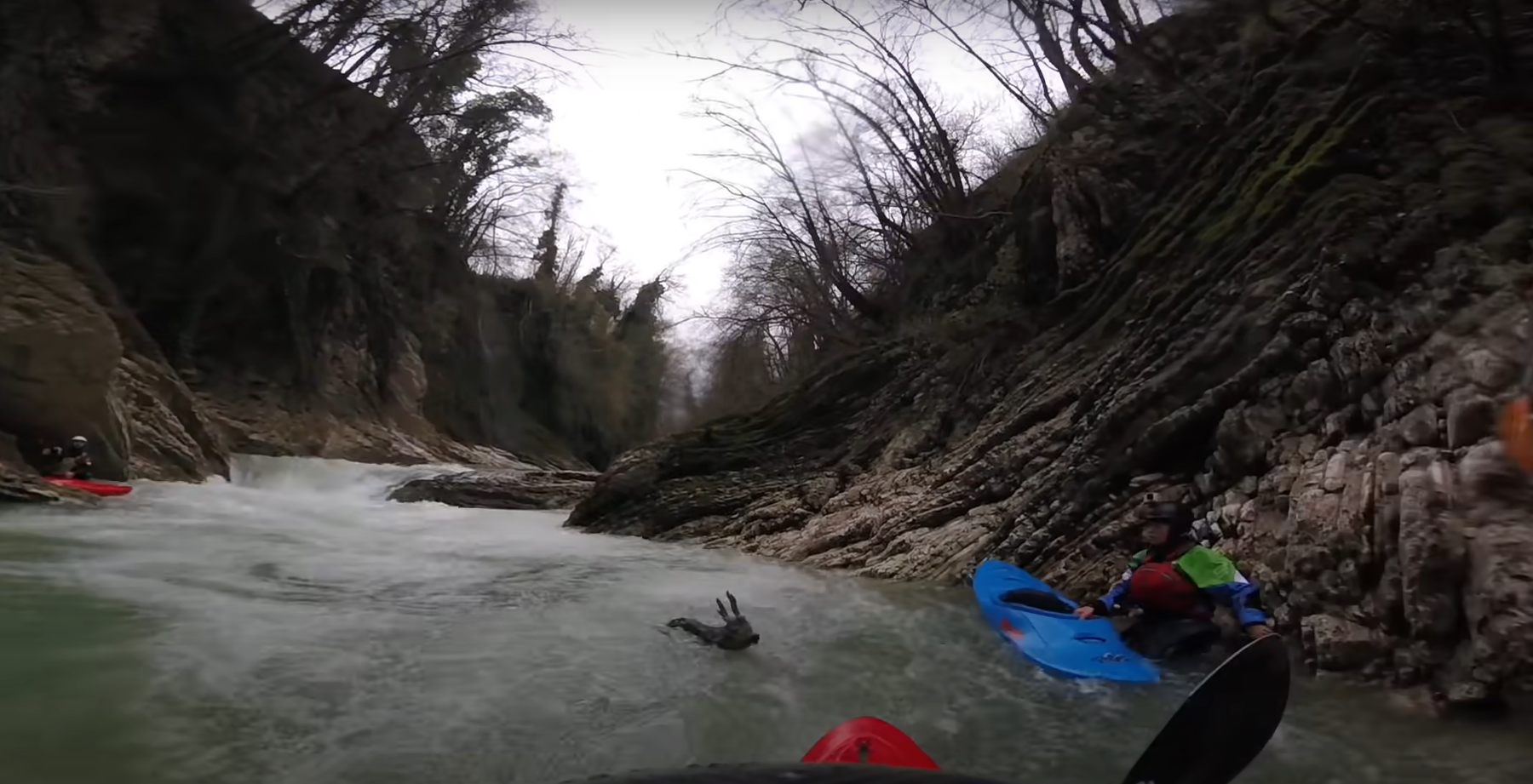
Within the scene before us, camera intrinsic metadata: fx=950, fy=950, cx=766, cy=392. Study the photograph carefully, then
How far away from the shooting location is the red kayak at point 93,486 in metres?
9.10

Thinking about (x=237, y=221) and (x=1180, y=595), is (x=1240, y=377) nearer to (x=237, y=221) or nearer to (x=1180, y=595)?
(x=1180, y=595)

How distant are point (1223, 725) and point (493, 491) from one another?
13128mm

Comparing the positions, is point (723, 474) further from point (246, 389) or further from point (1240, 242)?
point (246, 389)

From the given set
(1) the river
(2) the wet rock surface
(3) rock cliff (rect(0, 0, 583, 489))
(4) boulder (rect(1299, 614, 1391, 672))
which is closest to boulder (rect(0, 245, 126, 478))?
(3) rock cliff (rect(0, 0, 583, 489))

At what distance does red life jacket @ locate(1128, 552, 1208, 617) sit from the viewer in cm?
485

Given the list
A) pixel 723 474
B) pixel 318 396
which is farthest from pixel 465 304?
pixel 723 474

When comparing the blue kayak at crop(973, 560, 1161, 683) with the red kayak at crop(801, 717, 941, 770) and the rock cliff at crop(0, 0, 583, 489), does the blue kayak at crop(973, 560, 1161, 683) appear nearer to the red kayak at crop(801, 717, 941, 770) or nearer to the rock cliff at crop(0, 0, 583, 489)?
the red kayak at crop(801, 717, 941, 770)

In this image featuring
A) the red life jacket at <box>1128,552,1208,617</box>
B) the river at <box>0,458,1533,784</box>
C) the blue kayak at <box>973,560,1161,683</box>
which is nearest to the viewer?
the river at <box>0,458,1533,784</box>

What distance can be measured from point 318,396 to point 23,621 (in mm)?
17381

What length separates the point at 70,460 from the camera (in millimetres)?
9977

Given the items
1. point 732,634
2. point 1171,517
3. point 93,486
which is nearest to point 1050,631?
point 1171,517

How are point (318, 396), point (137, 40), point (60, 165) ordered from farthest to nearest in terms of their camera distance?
point (318, 396)
point (137, 40)
point (60, 165)

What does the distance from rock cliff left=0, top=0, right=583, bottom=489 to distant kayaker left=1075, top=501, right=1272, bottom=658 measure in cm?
1068

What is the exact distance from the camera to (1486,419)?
159 inches
